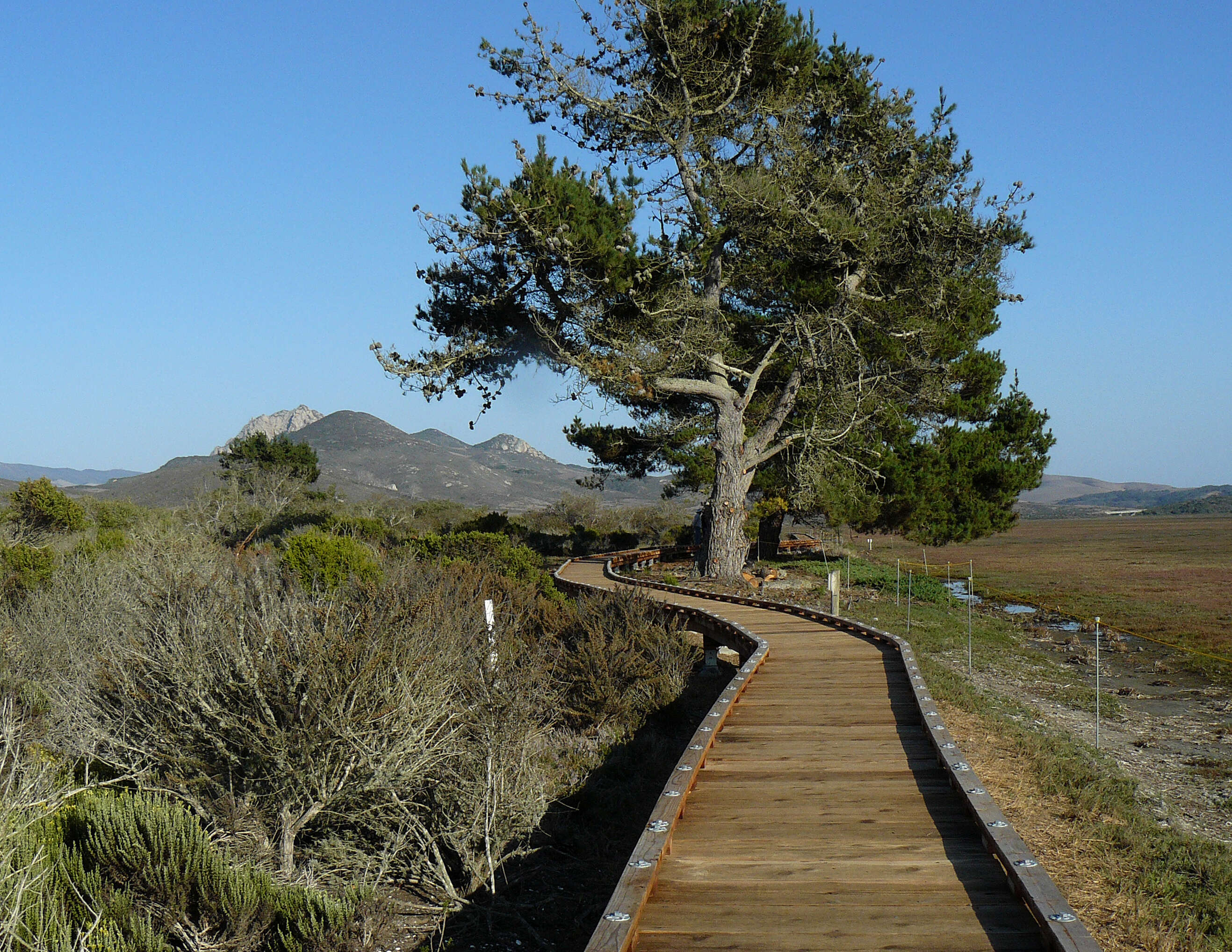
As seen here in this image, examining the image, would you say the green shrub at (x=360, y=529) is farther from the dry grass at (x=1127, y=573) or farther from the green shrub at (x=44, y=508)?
the dry grass at (x=1127, y=573)

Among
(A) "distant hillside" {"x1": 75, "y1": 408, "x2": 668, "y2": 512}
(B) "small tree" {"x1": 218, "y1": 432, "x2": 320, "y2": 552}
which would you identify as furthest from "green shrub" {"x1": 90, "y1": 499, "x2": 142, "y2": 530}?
(A) "distant hillside" {"x1": 75, "y1": 408, "x2": 668, "y2": 512}

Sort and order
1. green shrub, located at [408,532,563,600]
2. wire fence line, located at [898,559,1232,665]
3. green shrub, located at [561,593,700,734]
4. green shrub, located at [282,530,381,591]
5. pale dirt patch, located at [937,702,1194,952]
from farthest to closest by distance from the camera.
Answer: green shrub, located at [408,532,563,600]
wire fence line, located at [898,559,1232,665]
green shrub, located at [282,530,381,591]
green shrub, located at [561,593,700,734]
pale dirt patch, located at [937,702,1194,952]

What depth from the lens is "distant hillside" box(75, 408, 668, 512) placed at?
103 metres

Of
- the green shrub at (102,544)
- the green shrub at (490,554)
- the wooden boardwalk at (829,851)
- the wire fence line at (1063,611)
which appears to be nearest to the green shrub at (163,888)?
the wooden boardwalk at (829,851)

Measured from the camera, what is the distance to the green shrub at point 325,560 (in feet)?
51.6

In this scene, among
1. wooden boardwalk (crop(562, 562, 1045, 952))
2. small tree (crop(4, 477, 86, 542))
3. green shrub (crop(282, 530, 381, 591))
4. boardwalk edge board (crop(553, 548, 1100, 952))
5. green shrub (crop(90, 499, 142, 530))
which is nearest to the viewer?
boardwalk edge board (crop(553, 548, 1100, 952))

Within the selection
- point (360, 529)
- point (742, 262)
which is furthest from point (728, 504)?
point (360, 529)

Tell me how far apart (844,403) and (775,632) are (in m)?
8.43

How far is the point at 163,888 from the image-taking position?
570cm

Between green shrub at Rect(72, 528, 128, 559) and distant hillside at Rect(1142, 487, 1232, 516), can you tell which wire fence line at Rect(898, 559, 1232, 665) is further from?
distant hillside at Rect(1142, 487, 1232, 516)

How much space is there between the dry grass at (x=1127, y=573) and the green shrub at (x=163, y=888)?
18.8 meters

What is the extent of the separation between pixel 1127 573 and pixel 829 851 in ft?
147

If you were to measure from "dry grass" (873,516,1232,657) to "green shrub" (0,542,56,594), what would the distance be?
2249 cm

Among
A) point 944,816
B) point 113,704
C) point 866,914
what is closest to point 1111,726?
point 944,816
